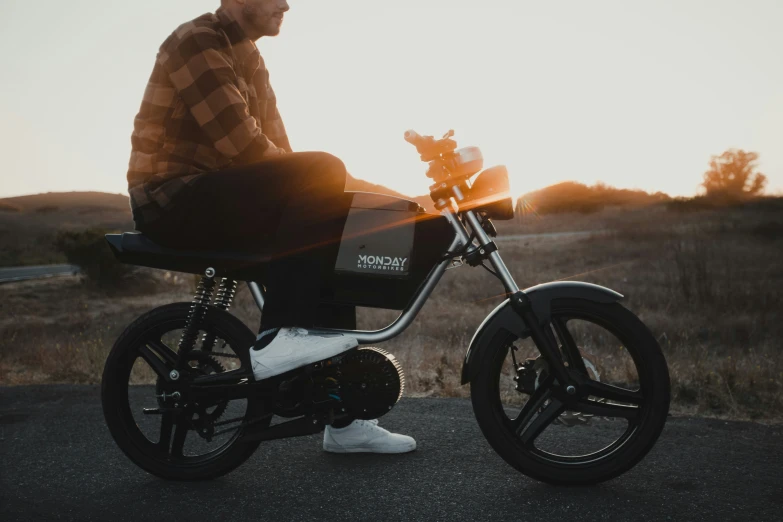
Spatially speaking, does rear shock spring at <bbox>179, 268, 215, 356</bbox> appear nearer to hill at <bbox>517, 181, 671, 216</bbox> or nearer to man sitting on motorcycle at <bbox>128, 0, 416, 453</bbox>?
man sitting on motorcycle at <bbox>128, 0, 416, 453</bbox>

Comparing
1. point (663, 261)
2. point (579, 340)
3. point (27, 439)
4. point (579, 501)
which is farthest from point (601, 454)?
point (663, 261)

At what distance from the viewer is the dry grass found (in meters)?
5.20

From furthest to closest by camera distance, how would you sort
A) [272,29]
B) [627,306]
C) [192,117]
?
[627,306] → [272,29] → [192,117]

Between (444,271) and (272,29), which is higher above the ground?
(272,29)

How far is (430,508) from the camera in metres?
2.74

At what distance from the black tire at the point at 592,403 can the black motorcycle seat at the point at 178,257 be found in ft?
3.88

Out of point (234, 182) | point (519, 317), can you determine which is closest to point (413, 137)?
point (234, 182)

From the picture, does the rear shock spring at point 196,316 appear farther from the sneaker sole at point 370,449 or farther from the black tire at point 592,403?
the black tire at point 592,403

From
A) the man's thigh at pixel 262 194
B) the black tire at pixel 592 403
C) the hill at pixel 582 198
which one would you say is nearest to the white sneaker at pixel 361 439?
the black tire at pixel 592 403

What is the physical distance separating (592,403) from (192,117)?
229 cm

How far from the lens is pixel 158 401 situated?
3271 millimetres

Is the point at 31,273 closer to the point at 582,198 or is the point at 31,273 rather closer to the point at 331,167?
the point at 331,167

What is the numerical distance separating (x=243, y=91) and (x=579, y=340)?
678 cm

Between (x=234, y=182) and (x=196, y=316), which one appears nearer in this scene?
(x=234, y=182)
